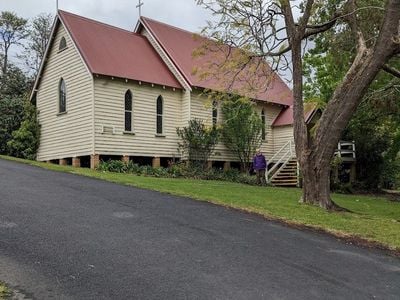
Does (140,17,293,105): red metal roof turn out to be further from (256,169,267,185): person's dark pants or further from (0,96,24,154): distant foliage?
(0,96,24,154): distant foliage

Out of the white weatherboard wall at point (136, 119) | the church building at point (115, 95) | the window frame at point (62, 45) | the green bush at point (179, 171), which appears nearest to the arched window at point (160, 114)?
the church building at point (115, 95)

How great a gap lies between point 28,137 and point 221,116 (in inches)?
394

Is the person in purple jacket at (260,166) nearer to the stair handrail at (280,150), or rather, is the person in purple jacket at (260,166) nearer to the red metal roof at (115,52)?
the stair handrail at (280,150)

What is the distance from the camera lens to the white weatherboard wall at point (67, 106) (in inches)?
885

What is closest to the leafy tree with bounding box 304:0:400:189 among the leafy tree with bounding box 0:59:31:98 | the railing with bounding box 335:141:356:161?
the railing with bounding box 335:141:356:161

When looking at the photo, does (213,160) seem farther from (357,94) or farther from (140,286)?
(140,286)

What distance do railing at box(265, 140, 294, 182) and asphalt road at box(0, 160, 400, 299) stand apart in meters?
14.8

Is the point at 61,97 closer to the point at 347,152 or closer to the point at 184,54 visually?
the point at 184,54

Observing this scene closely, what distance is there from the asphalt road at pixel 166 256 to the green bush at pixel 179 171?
9.71 metres

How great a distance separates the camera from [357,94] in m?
14.3

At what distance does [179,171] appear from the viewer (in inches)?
925

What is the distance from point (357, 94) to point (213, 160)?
12.8 metres

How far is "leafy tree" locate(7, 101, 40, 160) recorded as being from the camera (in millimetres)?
25906

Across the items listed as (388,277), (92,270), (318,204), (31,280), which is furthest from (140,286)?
(318,204)
